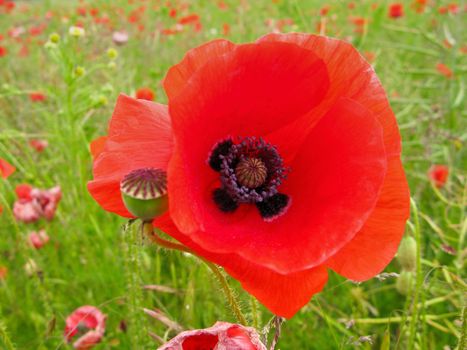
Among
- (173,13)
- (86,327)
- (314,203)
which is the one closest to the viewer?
(314,203)

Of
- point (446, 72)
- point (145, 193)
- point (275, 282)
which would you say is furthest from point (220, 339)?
point (446, 72)

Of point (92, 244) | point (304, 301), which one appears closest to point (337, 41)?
point (304, 301)

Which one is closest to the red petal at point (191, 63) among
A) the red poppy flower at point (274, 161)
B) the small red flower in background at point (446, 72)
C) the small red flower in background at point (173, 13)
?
the red poppy flower at point (274, 161)

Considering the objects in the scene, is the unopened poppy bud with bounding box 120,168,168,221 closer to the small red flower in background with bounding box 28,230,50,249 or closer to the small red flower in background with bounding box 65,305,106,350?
the small red flower in background with bounding box 65,305,106,350

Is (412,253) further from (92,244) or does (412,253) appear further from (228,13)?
(228,13)

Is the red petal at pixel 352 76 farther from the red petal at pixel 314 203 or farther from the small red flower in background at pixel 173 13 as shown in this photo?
the small red flower in background at pixel 173 13

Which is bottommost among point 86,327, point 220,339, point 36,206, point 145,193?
point 86,327

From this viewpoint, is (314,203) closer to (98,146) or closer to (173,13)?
(98,146)
